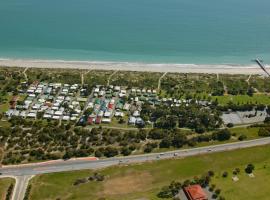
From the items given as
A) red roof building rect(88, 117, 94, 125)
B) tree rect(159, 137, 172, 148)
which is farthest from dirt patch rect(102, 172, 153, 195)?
red roof building rect(88, 117, 94, 125)

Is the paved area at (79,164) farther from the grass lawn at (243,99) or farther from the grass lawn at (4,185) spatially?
the grass lawn at (243,99)

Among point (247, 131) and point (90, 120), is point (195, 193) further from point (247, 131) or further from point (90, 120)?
point (90, 120)

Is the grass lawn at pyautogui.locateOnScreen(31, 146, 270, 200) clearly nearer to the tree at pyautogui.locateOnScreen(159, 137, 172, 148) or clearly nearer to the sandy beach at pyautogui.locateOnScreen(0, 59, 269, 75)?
the tree at pyautogui.locateOnScreen(159, 137, 172, 148)

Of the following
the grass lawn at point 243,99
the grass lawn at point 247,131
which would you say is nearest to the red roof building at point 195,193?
the grass lawn at point 247,131

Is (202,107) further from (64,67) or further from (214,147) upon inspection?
(64,67)

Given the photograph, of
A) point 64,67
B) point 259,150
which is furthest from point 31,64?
point 259,150

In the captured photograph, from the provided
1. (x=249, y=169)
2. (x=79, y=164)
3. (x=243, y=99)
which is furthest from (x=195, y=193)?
(x=243, y=99)
